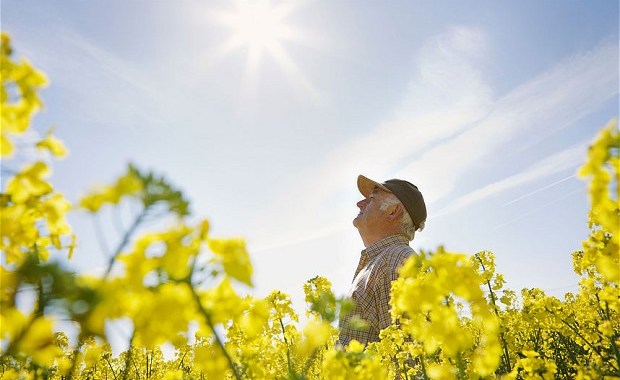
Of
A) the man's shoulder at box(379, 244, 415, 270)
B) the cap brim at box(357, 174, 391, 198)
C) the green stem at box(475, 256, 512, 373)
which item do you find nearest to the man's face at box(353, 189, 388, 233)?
the cap brim at box(357, 174, 391, 198)

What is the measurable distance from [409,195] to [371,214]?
2.42 feet

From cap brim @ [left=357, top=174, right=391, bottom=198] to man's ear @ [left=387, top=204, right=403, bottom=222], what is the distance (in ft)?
1.30

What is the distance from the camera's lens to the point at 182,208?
1166 millimetres

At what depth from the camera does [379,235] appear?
640cm

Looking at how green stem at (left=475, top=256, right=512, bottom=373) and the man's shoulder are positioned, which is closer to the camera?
green stem at (left=475, top=256, right=512, bottom=373)

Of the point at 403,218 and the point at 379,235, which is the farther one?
the point at 403,218

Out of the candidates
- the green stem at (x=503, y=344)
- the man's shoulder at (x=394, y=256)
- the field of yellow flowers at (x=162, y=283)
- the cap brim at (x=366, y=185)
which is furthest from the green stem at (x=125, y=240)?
the cap brim at (x=366, y=185)

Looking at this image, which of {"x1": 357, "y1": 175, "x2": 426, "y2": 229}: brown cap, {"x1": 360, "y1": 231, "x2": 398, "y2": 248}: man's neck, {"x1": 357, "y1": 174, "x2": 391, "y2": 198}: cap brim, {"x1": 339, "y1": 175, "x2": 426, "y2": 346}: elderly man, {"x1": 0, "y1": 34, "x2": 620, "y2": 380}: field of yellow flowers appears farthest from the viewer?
{"x1": 357, "y1": 174, "x2": 391, "y2": 198}: cap brim

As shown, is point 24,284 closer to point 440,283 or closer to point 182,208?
point 182,208

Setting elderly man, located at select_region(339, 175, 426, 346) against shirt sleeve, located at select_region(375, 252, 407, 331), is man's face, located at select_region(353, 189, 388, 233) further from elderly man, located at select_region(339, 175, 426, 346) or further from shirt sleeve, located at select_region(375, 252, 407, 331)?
shirt sleeve, located at select_region(375, 252, 407, 331)

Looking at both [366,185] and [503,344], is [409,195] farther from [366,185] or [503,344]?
[503,344]

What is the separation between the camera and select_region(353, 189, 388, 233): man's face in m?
6.41

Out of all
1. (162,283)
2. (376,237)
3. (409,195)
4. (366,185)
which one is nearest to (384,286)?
(376,237)

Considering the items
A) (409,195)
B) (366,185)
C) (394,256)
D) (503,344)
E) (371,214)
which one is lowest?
(503,344)
